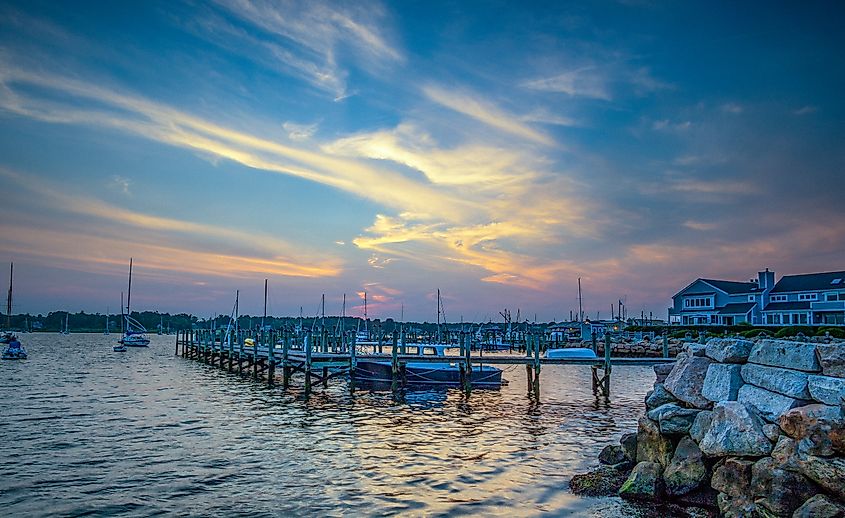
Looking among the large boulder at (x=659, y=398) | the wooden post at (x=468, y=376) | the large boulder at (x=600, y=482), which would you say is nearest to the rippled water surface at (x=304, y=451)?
the large boulder at (x=600, y=482)

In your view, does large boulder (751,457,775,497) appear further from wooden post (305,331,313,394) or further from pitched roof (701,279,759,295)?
pitched roof (701,279,759,295)

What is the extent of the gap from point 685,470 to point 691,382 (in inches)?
91.3

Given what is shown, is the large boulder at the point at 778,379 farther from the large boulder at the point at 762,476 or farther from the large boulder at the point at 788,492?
the large boulder at the point at 788,492

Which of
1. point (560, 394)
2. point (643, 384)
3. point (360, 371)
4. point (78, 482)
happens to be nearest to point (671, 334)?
point (643, 384)

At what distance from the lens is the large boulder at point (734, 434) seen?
1074 cm

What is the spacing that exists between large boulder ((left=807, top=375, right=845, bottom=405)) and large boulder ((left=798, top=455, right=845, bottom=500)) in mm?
1027

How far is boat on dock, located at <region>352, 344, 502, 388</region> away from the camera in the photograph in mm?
33844

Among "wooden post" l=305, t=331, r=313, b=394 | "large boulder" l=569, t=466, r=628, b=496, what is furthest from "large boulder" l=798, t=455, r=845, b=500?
"wooden post" l=305, t=331, r=313, b=394

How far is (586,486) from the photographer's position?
Result: 13812mm

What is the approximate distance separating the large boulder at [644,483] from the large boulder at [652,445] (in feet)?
1.22

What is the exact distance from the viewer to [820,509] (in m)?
8.97

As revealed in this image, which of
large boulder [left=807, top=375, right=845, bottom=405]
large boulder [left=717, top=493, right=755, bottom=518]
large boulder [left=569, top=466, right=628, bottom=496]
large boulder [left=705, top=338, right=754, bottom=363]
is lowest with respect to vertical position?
large boulder [left=569, top=466, right=628, bottom=496]

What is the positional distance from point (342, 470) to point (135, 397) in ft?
71.2

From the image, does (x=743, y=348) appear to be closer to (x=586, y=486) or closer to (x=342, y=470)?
(x=586, y=486)
